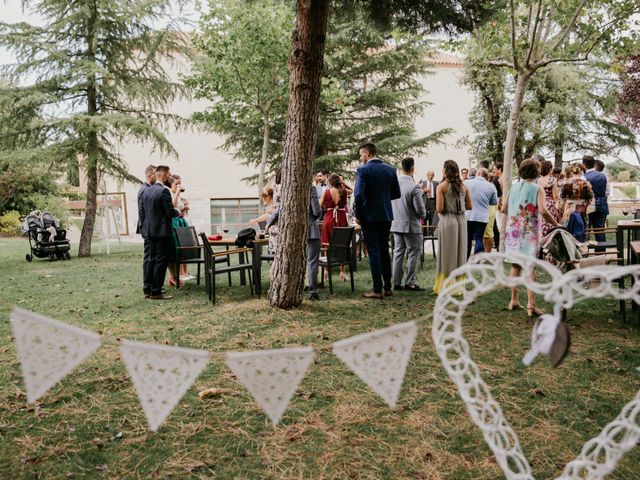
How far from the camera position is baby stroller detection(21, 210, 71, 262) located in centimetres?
1446

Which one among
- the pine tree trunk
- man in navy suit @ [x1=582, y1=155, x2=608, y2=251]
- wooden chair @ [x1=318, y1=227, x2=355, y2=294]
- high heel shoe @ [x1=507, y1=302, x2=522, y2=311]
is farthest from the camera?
the pine tree trunk

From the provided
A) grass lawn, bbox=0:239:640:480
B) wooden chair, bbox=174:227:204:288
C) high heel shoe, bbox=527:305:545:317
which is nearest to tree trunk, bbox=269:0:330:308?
grass lawn, bbox=0:239:640:480

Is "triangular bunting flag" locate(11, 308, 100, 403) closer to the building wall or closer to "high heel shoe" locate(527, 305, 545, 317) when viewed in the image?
"high heel shoe" locate(527, 305, 545, 317)

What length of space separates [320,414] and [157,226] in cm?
513

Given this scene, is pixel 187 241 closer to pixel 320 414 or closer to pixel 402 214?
pixel 402 214

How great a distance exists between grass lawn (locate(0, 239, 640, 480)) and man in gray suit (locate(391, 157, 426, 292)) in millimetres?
2058

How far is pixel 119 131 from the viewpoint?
53.6 ft

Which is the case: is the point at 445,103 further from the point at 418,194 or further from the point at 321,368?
the point at 321,368

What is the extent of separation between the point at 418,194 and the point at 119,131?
11.7m

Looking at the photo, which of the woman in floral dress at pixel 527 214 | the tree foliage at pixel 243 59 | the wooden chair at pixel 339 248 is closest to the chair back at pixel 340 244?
the wooden chair at pixel 339 248

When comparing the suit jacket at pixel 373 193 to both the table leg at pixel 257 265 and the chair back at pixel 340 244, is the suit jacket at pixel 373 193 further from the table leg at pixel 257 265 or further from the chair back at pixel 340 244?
the table leg at pixel 257 265

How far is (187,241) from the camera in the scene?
8.78m

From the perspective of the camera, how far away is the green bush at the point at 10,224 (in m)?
27.2

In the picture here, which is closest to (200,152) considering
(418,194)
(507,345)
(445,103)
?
(445,103)
